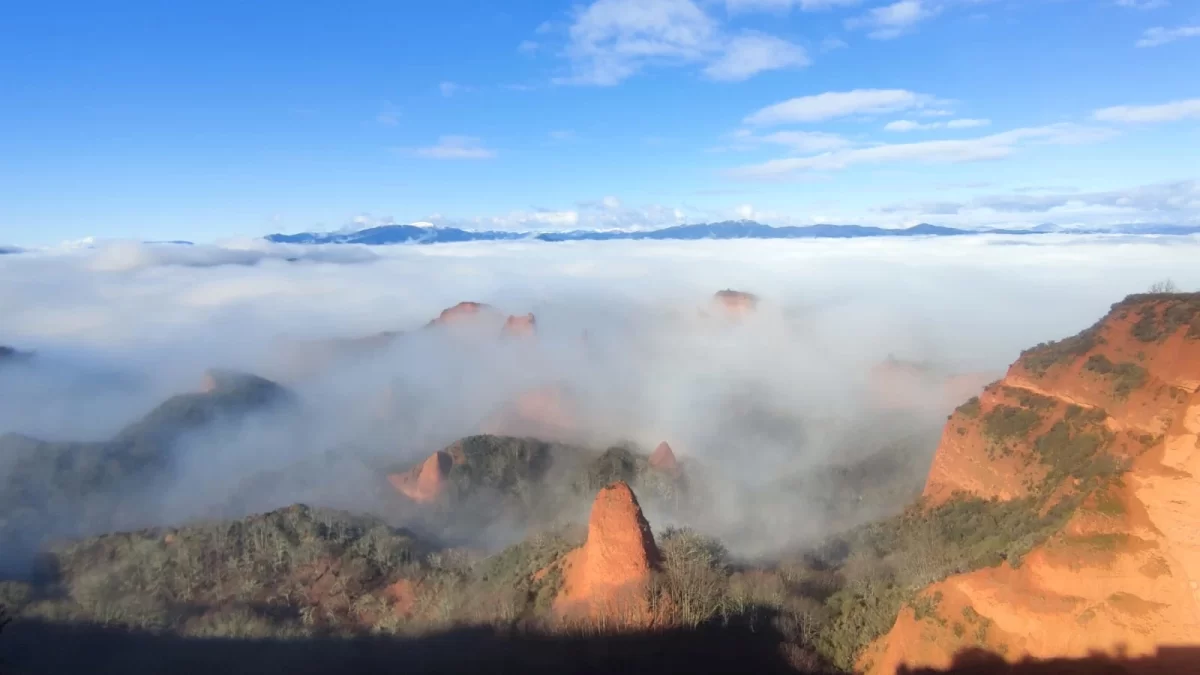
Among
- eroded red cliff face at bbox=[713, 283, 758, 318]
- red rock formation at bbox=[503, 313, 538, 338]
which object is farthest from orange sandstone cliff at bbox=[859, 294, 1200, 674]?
eroded red cliff face at bbox=[713, 283, 758, 318]

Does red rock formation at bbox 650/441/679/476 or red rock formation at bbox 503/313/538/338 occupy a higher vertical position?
red rock formation at bbox 503/313/538/338

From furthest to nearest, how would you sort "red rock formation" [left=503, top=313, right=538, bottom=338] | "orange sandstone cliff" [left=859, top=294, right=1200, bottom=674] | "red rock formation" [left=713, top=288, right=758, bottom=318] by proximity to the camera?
"red rock formation" [left=713, top=288, right=758, bottom=318]
"red rock formation" [left=503, top=313, right=538, bottom=338]
"orange sandstone cliff" [left=859, top=294, right=1200, bottom=674]

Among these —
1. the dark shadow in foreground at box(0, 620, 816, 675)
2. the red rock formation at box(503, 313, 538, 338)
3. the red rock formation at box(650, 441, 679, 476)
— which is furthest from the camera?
the red rock formation at box(503, 313, 538, 338)

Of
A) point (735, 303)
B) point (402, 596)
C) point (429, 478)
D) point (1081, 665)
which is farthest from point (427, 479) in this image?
point (735, 303)

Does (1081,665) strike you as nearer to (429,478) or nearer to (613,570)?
(613,570)

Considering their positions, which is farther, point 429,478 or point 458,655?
point 429,478

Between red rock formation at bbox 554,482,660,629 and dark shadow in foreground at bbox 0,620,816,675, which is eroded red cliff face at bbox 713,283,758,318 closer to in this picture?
red rock formation at bbox 554,482,660,629

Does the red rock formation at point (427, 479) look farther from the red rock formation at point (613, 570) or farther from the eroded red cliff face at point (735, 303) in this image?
the eroded red cliff face at point (735, 303)
